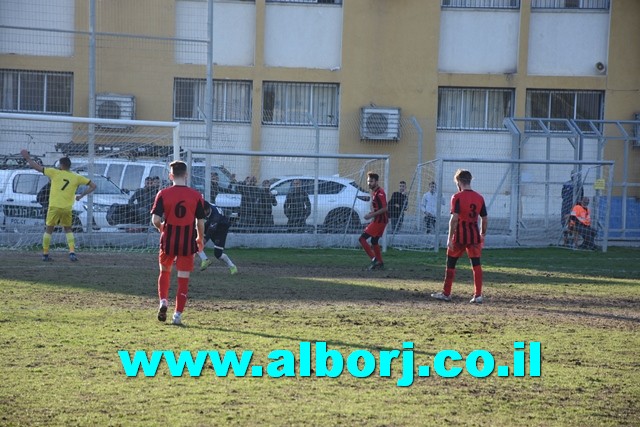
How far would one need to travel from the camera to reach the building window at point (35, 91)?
2725 centimetres

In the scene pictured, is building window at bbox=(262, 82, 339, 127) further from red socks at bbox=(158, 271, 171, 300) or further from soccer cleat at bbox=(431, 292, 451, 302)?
red socks at bbox=(158, 271, 171, 300)

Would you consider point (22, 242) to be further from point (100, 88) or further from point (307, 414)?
point (307, 414)

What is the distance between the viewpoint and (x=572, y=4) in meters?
29.9

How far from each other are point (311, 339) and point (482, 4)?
71.2ft

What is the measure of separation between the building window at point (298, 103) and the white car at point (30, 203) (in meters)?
9.07

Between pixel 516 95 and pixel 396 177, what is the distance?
4697mm

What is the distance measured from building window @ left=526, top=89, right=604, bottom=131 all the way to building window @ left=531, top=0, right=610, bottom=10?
2.58 meters

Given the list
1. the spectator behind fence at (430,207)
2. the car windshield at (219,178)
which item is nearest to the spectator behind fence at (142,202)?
the car windshield at (219,178)

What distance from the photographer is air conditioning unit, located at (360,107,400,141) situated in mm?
28797

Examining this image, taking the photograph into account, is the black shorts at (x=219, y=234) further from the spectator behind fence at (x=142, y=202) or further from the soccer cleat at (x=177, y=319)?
the soccer cleat at (x=177, y=319)

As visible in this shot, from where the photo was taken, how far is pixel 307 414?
22.3ft

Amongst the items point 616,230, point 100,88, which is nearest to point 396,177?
point 616,230

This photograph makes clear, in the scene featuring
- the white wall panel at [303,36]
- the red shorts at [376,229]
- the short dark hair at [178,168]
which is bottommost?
the red shorts at [376,229]

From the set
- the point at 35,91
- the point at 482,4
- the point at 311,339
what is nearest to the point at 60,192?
the point at 311,339
